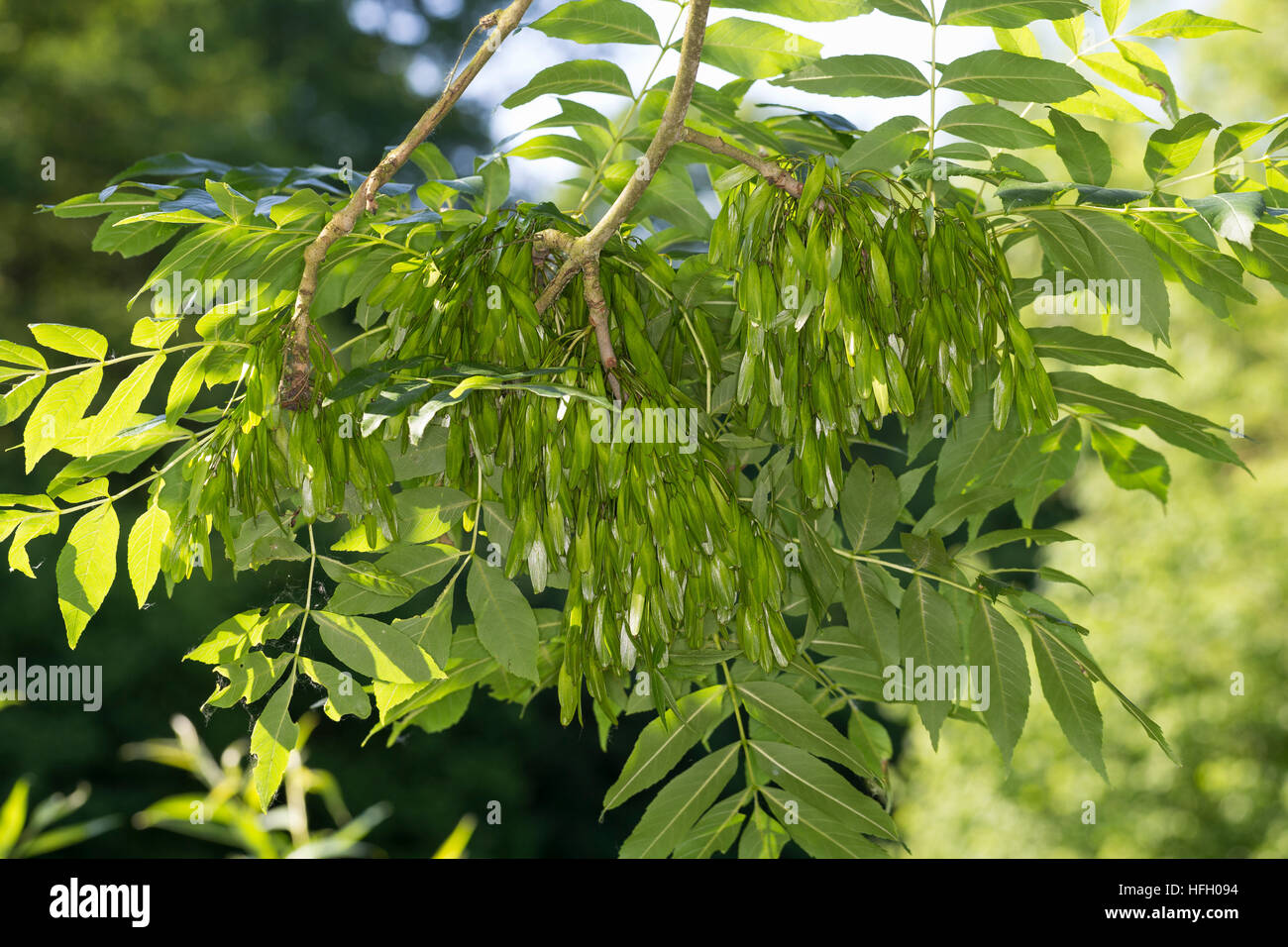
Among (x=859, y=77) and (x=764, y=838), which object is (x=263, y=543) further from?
(x=859, y=77)

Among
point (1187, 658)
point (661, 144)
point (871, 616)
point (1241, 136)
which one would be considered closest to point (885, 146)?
point (661, 144)

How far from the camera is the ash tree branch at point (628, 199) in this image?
2.86 ft

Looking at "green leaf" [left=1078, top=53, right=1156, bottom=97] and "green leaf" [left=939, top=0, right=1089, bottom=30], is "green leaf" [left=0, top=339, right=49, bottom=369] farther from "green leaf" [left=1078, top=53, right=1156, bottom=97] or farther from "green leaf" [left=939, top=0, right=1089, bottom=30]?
"green leaf" [left=1078, top=53, right=1156, bottom=97]

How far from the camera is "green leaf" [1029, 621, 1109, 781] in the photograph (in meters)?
0.99

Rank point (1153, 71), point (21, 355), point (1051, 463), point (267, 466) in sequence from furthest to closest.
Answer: point (1051, 463), point (1153, 71), point (21, 355), point (267, 466)

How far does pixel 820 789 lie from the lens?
1.06 meters

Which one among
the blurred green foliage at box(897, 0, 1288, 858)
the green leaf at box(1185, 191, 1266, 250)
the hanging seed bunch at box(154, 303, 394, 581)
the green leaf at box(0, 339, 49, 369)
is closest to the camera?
the green leaf at box(1185, 191, 1266, 250)

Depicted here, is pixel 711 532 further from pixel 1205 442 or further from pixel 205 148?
pixel 205 148

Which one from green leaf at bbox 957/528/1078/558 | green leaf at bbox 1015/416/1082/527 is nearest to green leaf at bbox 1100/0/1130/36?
green leaf at bbox 1015/416/1082/527

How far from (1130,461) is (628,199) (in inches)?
29.4

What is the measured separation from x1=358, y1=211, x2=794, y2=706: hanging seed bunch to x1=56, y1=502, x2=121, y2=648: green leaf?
362 mm

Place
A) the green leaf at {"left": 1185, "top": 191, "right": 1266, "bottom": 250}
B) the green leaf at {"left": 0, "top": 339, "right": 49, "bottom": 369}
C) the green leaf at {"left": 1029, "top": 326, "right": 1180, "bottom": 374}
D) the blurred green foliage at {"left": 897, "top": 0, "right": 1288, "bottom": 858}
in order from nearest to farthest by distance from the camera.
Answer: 1. the green leaf at {"left": 1185, "top": 191, "right": 1266, "bottom": 250}
2. the green leaf at {"left": 0, "top": 339, "right": 49, "bottom": 369}
3. the green leaf at {"left": 1029, "top": 326, "right": 1180, "bottom": 374}
4. the blurred green foliage at {"left": 897, "top": 0, "right": 1288, "bottom": 858}

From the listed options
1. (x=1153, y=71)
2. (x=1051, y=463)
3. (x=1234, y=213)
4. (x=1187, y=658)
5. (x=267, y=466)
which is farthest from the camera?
(x=1187, y=658)

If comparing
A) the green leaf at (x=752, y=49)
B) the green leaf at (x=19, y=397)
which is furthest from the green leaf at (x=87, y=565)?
the green leaf at (x=752, y=49)
